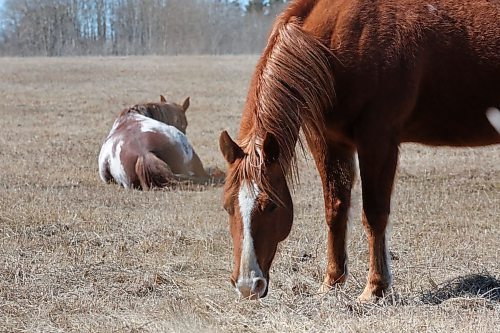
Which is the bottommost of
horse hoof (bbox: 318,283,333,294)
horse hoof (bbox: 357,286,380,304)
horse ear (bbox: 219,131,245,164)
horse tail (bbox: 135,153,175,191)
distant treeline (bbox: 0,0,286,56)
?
distant treeline (bbox: 0,0,286,56)

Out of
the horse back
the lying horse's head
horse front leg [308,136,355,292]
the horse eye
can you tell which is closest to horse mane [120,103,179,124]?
the lying horse's head

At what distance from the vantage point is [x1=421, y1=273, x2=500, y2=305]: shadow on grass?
15.4 ft

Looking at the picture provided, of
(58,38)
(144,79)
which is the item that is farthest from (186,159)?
(58,38)

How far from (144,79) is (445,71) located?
22.8 metres

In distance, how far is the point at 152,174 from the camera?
845 cm

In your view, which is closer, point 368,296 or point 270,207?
point 270,207

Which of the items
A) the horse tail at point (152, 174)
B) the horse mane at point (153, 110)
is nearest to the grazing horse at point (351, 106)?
the horse tail at point (152, 174)

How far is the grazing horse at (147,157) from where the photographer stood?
8.48m

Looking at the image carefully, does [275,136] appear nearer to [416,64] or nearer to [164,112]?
[416,64]

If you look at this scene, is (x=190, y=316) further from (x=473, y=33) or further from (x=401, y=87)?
(x=473, y=33)

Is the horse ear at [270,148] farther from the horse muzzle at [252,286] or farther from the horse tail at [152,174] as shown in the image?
the horse tail at [152,174]

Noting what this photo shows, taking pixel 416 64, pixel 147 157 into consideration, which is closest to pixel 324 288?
pixel 416 64

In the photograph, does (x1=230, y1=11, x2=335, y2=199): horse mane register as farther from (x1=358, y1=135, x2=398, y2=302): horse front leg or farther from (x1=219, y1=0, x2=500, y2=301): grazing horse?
(x1=358, y1=135, x2=398, y2=302): horse front leg

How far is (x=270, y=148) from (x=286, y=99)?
1.10 feet
